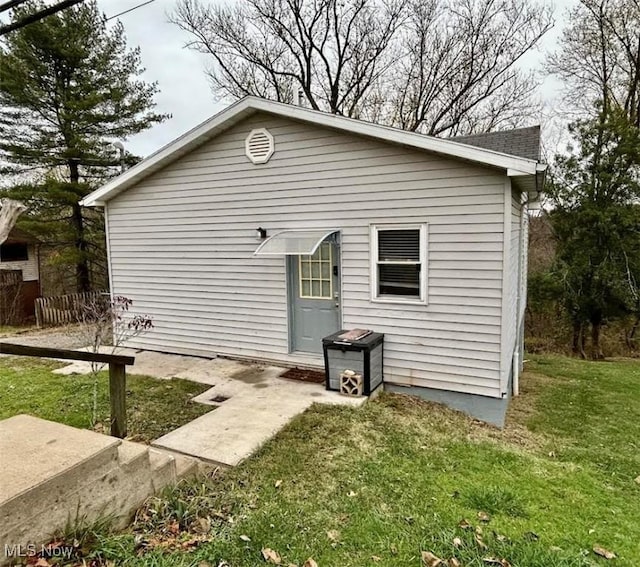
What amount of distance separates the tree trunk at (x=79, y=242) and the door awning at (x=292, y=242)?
9.85 m

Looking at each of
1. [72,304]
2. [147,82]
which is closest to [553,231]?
[147,82]

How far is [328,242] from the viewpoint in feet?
23.2

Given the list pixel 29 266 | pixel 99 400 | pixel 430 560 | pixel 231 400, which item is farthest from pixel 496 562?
pixel 29 266

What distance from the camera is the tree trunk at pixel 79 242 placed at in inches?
558

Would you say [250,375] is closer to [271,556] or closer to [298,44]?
[271,556]

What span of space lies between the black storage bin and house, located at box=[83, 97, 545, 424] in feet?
1.57

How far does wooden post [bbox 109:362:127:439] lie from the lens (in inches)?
159

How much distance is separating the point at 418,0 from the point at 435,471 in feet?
65.9

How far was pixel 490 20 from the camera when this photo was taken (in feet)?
58.4

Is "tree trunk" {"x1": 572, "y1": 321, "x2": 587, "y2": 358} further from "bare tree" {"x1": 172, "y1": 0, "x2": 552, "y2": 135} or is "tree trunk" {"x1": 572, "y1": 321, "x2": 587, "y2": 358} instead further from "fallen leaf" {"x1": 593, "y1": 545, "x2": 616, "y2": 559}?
"fallen leaf" {"x1": 593, "y1": 545, "x2": 616, "y2": 559}

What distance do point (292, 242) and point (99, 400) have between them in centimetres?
353

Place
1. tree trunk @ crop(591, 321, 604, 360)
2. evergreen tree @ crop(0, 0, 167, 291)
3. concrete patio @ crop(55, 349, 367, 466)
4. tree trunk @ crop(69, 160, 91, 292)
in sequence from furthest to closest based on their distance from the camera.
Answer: tree trunk @ crop(591, 321, 604, 360) → tree trunk @ crop(69, 160, 91, 292) → evergreen tree @ crop(0, 0, 167, 291) → concrete patio @ crop(55, 349, 367, 466)

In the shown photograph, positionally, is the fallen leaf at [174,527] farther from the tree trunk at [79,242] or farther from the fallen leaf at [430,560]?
the tree trunk at [79,242]

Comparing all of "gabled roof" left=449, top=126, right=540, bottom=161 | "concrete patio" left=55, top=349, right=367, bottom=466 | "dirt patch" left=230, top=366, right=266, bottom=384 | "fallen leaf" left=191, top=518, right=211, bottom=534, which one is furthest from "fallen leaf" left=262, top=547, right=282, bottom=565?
"gabled roof" left=449, top=126, right=540, bottom=161
